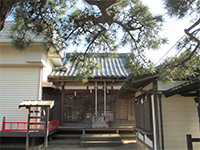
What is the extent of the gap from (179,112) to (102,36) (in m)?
3.78

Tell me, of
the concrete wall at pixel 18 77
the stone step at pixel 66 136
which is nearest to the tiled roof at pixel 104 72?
the concrete wall at pixel 18 77

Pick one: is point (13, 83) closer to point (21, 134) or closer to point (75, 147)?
point (21, 134)

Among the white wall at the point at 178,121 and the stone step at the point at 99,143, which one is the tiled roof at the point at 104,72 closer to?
the stone step at the point at 99,143

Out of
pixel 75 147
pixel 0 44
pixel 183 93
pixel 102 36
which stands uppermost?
pixel 0 44

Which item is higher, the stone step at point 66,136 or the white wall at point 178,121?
the white wall at point 178,121

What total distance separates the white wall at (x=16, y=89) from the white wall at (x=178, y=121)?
6715 millimetres

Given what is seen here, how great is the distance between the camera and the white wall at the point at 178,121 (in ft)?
19.5

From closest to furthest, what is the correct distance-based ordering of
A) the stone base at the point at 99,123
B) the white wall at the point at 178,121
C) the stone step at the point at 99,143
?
the white wall at the point at 178,121 < the stone step at the point at 99,143 < the stone base at the point at 99,123

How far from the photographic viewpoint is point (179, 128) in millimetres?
6055

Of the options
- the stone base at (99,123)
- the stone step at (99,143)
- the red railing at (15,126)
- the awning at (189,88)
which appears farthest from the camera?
the stone base at (99,123)

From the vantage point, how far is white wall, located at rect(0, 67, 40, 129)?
31.1 feet

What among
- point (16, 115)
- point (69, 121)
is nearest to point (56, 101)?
point (69, 121)

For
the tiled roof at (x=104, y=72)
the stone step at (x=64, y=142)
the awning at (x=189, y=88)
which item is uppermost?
the tiled roof at (x=104, y=72)

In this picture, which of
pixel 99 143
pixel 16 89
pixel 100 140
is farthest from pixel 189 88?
pixel 16 89
